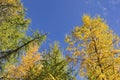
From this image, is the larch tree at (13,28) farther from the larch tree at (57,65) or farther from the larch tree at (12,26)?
the larch tree at (57,65)

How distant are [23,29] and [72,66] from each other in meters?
2.86

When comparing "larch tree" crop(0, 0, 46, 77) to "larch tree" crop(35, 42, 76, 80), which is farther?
"larch tree" crop(35, 42, 76, 80)

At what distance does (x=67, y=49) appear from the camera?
48.0 feet

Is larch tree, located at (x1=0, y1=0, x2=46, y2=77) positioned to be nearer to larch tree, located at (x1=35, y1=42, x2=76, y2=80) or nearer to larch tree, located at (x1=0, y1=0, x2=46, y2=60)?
larch tree, located at (x1=0, y1=0, x2=46, y2=60)

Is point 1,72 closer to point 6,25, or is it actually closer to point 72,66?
point 6,25

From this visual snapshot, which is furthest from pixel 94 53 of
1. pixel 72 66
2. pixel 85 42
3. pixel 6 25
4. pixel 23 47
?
pixel 6 25

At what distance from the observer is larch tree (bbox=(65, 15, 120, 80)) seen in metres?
13.3

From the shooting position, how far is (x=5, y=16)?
14531 mm

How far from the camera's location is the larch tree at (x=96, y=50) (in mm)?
13344

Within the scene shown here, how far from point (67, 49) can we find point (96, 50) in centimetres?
145

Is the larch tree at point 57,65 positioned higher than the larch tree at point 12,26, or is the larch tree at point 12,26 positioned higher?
the larch tree at point 12,26

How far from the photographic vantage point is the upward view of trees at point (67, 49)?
512 inches

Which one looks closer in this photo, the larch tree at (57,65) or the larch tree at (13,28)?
the larch tree at (13,28)

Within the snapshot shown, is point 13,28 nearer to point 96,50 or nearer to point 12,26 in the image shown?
point 12,26
